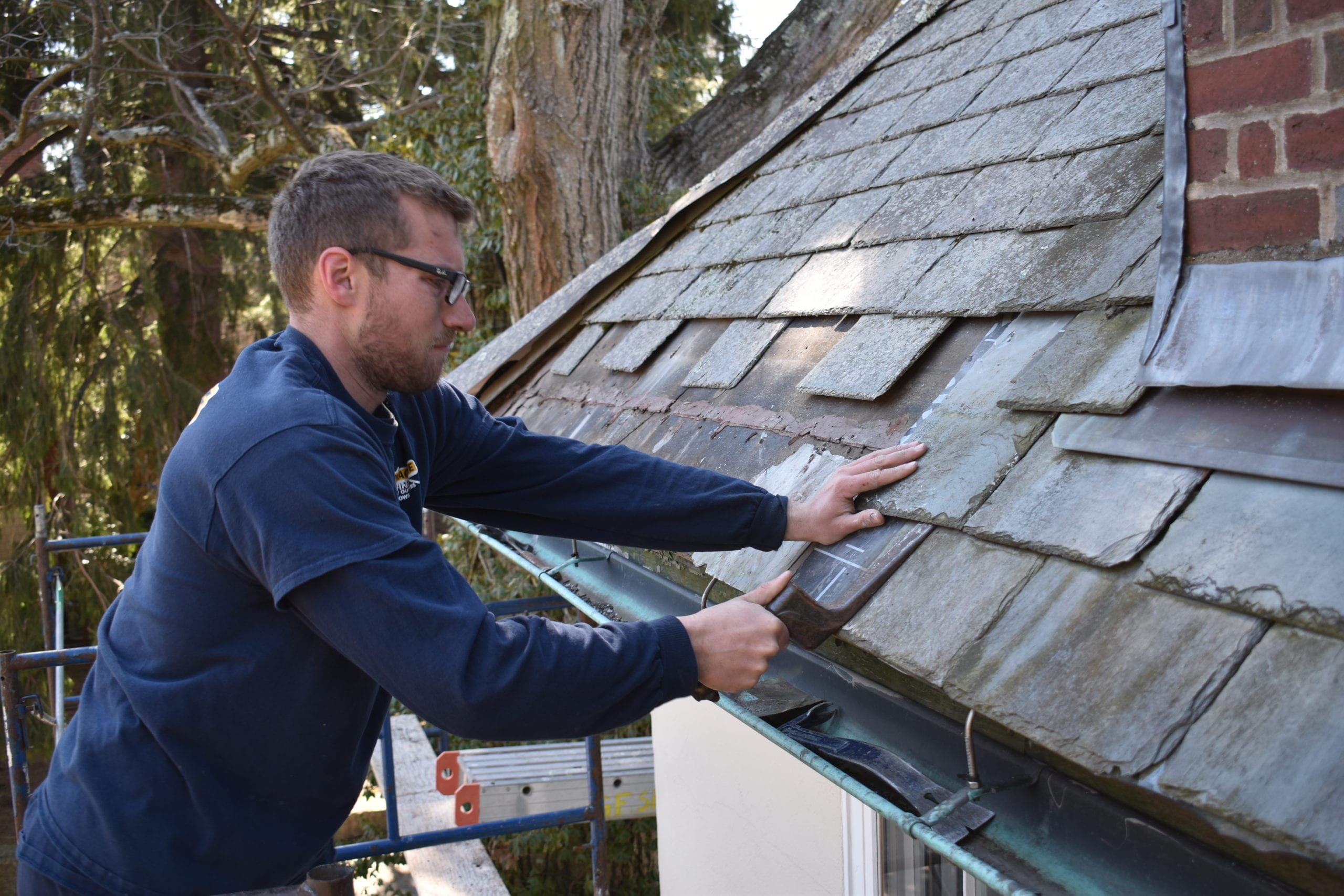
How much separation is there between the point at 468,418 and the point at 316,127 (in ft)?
31.3

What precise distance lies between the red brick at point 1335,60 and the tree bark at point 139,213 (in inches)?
399

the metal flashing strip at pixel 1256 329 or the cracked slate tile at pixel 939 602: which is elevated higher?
the metal flashing strip at pixel 1256 329

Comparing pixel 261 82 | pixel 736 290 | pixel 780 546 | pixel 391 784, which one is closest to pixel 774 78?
pixel 261 82

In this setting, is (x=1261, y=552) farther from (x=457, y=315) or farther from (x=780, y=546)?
(x=457, y=315)

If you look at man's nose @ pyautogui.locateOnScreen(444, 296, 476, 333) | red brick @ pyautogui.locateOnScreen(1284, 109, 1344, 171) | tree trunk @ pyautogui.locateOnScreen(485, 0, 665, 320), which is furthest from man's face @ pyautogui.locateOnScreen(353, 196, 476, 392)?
tree trunk @ pyautogui.locateOnScreen(485, 0, 665, 320)

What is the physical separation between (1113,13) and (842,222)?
936mm

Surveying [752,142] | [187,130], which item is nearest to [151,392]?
[187,130]

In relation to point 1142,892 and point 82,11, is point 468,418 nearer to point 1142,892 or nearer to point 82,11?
point 1142,892

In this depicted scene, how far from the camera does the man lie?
1.67 meters

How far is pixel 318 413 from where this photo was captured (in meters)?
1.78

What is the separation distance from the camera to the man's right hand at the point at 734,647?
1.81 meters

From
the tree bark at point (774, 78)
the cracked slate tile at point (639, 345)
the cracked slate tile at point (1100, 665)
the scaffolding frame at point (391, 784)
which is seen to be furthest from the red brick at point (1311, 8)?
the tree bark at point (774, 78)

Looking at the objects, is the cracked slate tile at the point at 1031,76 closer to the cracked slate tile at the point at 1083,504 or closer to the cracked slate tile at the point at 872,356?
the cracked slate tile at the point at 872,356

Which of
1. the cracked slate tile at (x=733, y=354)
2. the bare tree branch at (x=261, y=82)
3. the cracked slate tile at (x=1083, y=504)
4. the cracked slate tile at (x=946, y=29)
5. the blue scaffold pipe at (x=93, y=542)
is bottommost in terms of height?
the cracked slate tile at (x=1083, y=504)
